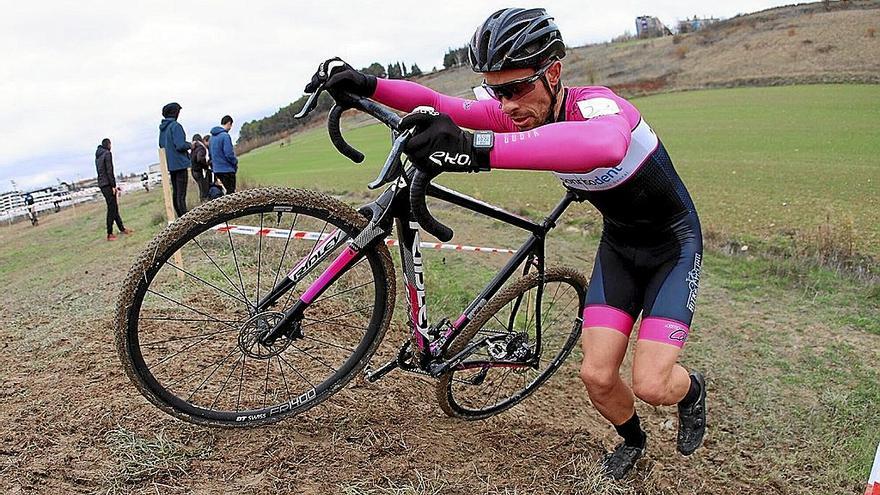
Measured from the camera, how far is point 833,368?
622cm

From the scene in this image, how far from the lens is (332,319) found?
158 inches

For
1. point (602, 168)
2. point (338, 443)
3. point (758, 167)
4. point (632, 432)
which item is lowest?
point (758, 167)

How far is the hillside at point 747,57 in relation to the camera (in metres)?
48.2

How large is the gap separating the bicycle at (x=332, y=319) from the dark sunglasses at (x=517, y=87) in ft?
1.64

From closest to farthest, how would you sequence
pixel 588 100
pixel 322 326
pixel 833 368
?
1. pixel 588 100
2. pixel 322 326
3. pixel 833 368

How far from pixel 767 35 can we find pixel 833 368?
6390cm

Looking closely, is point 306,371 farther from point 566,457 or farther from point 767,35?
point 767,35

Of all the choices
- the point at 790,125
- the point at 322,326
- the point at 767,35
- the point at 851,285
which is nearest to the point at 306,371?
the point at 322,326

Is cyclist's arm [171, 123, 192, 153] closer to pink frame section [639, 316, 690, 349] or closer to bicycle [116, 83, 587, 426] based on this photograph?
bicycle [116, 83, 587, 426]

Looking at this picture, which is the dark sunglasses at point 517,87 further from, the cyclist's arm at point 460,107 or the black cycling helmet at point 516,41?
the cyclist's arm at point 460,107

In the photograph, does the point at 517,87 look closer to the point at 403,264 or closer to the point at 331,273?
the point at 403,264

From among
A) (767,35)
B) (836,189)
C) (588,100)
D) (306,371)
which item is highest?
(767,35)

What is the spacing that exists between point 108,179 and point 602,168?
44.0 ft

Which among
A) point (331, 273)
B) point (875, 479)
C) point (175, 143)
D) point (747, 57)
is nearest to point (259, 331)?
point (331, 273)
